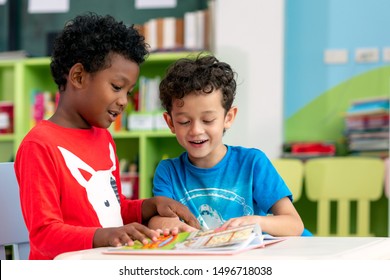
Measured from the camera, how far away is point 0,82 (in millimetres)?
4352

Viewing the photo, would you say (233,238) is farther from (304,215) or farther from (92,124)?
(304,215)

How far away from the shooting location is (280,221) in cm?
127

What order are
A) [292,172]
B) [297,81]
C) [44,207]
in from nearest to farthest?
[44,207], [292,172], [297,81]

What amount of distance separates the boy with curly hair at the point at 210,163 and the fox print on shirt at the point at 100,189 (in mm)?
151

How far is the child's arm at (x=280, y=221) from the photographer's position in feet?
3.82

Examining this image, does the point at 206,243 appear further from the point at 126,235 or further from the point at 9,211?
A: the point at 9,211

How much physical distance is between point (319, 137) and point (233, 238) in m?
2.95

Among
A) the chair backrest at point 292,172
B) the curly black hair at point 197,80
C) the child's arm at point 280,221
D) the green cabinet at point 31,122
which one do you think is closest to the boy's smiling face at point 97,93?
the curly black hair at point 197,80

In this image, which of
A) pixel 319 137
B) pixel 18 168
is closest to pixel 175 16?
pixel 319 137

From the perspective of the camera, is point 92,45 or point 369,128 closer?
point 92,45

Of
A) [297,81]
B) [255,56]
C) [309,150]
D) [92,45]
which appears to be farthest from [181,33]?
[92,45]

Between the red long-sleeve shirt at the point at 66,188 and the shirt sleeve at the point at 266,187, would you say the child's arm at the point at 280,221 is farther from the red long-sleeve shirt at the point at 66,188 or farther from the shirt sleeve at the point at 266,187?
the red long-sleeve shirt at the point at 66,188

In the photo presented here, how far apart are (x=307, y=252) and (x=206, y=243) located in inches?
5.3

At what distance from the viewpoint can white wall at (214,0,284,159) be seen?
3.71m
